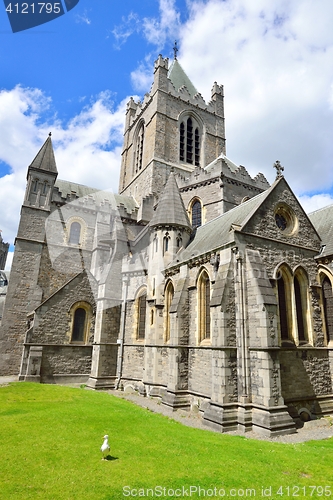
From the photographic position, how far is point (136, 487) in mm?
6203

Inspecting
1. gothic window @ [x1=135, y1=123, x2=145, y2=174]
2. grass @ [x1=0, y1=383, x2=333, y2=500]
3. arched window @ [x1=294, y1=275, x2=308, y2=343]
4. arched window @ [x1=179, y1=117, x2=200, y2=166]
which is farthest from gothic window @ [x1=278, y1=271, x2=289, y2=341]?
gothic window @ [x1=135, y1=123, x2=145, y2=174]

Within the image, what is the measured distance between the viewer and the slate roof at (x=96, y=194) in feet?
98.3

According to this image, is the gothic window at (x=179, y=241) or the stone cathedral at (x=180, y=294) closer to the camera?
the stone cathedral at (x=180, y=294)

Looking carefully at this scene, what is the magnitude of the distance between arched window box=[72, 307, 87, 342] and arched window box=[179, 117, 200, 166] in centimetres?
2171

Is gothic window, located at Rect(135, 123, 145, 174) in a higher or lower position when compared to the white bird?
higher

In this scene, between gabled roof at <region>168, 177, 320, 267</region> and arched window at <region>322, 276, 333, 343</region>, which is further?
arched window at <region>322, 276, 333, 343</region>

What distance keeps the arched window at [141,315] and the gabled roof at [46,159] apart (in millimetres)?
14768

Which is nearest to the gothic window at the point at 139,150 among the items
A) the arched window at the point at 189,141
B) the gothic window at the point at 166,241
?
the arched window at the point at 189,141

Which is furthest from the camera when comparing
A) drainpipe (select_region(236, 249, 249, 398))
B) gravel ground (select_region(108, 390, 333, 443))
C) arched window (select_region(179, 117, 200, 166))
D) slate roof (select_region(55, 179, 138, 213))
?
arched window (select_region(179, 117, 200, 166))

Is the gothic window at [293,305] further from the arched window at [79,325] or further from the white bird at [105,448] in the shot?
the arched window at [79,325]

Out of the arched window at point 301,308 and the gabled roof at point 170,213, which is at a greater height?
the gabled roof at point 170,213

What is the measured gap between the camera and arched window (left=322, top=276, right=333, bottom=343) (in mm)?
15039

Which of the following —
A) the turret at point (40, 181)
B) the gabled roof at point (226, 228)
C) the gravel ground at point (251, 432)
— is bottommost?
the gravel ground at point (251, 432)

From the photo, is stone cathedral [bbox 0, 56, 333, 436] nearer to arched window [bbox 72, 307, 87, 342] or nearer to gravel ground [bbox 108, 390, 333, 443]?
arched window [bbox 72, 307, 87, 342]
